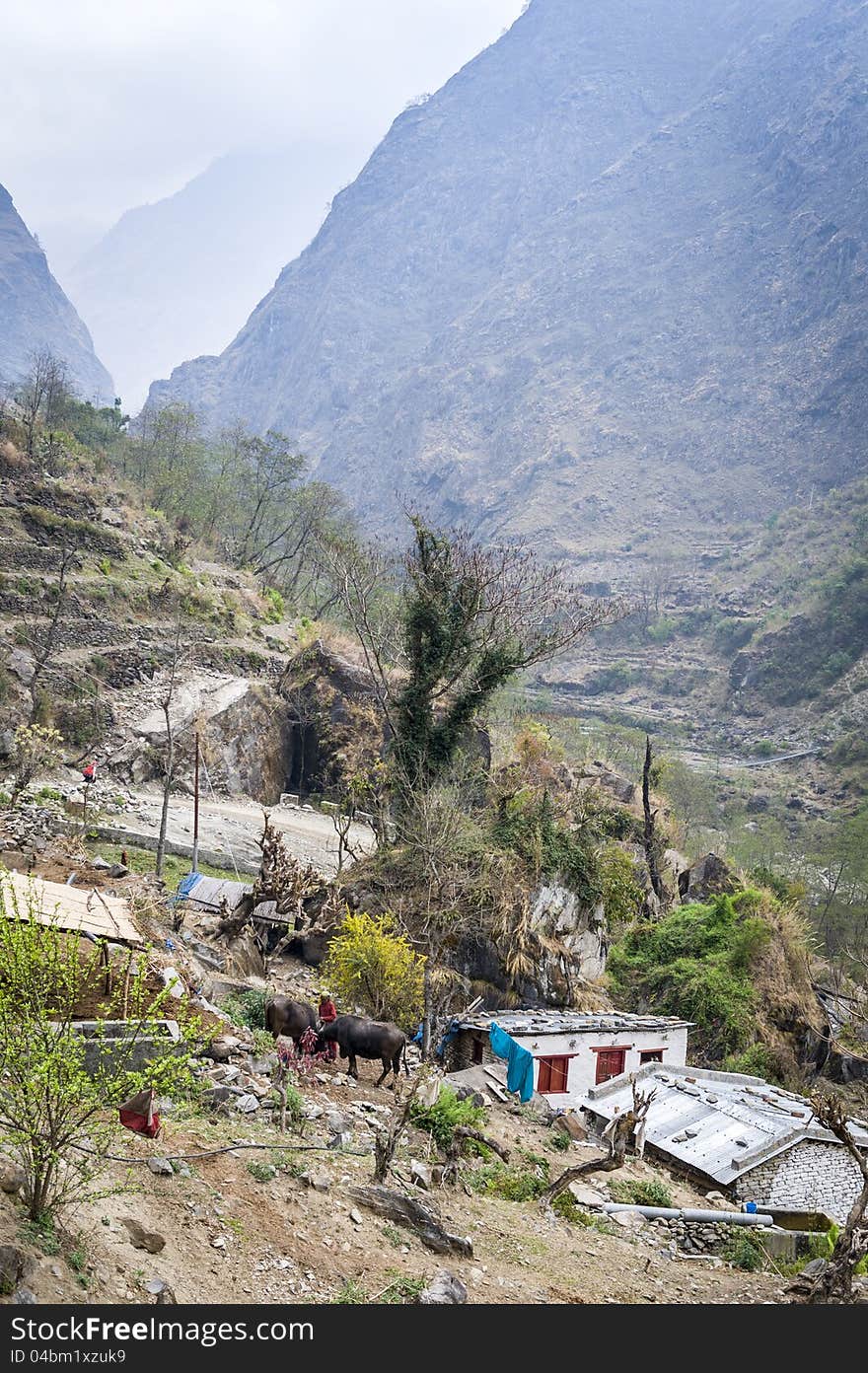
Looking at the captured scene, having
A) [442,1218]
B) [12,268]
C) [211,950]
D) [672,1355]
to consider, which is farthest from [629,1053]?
[12,268]

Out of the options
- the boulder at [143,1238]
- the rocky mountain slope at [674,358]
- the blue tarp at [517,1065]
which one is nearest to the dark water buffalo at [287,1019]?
the boulder at [143,1238]

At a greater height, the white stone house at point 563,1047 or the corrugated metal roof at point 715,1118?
the white stone house at point 563,1047

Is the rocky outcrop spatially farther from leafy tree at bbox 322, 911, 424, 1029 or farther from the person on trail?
the person on trail

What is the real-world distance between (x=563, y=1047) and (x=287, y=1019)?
8.56 m

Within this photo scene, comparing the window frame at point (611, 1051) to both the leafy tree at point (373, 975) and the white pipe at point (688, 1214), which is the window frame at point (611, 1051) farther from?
the white pipe at point (688, 1214)

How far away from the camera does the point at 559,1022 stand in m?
20.6

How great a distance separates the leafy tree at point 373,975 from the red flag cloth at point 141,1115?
849 centimetres

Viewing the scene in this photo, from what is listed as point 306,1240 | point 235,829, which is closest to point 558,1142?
point 306,1240

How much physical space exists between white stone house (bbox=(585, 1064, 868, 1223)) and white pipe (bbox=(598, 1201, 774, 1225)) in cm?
145

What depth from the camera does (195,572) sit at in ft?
146

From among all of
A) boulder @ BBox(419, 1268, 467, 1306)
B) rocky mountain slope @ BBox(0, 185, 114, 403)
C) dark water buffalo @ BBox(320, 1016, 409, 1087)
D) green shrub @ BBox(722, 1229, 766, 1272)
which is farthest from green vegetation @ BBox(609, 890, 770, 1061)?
rocky mountain slope @ BBox(0, 185, 114, 403)

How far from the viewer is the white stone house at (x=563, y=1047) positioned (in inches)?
772

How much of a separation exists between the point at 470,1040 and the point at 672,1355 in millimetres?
13299

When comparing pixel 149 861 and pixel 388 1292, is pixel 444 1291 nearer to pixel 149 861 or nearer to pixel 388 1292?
pixel 388 1292
